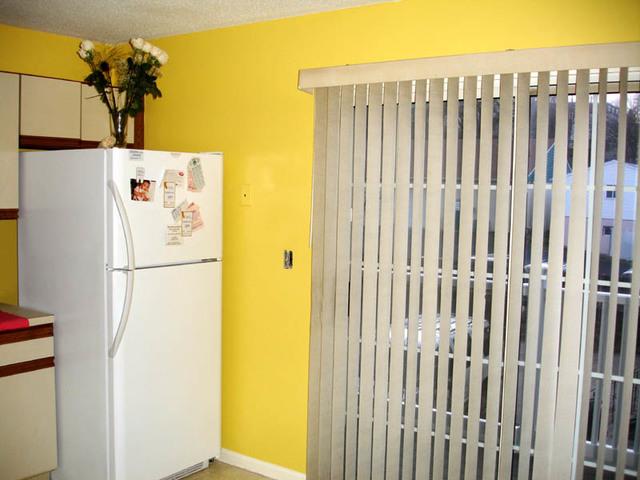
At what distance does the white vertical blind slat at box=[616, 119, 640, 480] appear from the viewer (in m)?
2.37

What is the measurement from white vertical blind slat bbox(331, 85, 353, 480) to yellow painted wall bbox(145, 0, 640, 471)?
29cm

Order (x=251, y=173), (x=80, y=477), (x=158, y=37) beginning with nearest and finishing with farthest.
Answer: (x=80, y=477) → (x=251, y=173) → (x=158, y=37)

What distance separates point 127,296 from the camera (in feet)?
9.72

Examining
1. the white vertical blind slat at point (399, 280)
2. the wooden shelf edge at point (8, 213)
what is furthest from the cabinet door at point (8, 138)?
the white vertical blind slat at point (399, 280)

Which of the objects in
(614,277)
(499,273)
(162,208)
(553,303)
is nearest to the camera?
(614,277)

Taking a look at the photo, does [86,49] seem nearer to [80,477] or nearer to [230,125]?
[230,125]

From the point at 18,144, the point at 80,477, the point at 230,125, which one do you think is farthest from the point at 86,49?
the point at 80,477

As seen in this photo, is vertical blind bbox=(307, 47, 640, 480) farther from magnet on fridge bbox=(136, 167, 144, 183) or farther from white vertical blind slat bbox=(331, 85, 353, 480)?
magnet on fridge bbox=(136, 167, 144, 183)

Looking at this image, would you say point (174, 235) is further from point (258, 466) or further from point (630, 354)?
point (630, 354)

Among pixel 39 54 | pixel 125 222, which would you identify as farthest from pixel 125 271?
pixel 39 54

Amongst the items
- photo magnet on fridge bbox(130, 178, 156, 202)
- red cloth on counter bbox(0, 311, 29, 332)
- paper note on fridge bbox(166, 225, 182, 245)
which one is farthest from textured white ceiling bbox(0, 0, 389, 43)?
red cloth on counter bbox(0, 311, 29, 332)

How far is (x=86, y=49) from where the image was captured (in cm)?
324

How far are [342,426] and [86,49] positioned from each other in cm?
242

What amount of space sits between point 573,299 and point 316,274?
1.25 metres
